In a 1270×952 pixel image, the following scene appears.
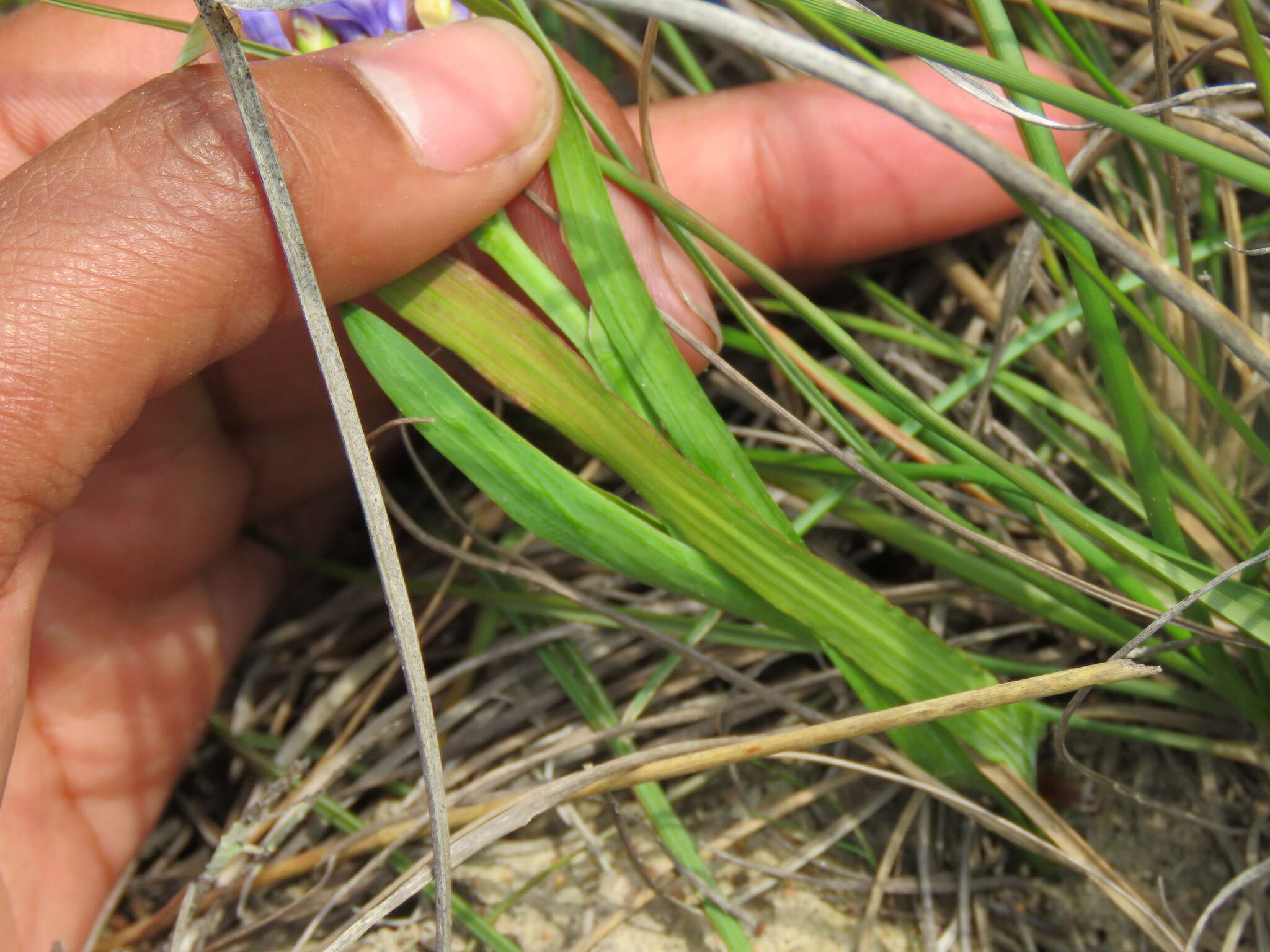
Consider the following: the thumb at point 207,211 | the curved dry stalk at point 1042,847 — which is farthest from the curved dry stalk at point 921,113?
the curved dry stalk at point 1042,847

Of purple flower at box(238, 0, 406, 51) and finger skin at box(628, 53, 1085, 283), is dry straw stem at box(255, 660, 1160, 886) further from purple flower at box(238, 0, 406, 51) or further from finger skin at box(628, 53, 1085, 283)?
purple flower at box(238, 0, 406, 51)

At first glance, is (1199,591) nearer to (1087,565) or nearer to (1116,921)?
(1087,565)

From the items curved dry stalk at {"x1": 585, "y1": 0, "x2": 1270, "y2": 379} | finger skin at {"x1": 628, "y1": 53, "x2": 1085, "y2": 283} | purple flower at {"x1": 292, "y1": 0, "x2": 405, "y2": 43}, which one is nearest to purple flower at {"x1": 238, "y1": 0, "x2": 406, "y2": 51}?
purple flower at {"x1": 292, "y1": 0, "x2": 405, "y2": 43}

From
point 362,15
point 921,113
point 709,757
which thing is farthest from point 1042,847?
point 362,15

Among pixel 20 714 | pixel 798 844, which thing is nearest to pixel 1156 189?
pixel 798 844

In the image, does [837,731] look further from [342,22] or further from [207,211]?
[342,22]

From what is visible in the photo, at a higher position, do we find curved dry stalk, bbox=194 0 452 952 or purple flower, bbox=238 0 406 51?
purple flower, bbox=238 0 406 51

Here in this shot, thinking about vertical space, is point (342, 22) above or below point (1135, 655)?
above
